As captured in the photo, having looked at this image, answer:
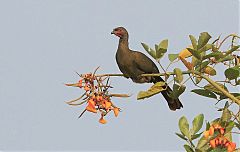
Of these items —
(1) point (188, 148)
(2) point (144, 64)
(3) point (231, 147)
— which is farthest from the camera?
(2) point (144, 64)

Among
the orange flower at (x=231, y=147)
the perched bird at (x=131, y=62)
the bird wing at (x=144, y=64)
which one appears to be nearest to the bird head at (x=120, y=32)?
the perched bird at (x=131, y=62)

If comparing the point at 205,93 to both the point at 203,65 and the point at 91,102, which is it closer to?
the point at 203,65

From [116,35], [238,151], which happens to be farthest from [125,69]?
[238,151]

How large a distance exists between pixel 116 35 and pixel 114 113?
1672 millimetres

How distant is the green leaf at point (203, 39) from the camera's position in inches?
84.0

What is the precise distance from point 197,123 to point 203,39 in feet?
1.14

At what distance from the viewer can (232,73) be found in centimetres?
214

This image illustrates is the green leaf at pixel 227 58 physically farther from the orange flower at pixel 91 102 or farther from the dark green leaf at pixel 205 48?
Result: the orange flower at pixel 91 102

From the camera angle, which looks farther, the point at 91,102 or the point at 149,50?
the point at 149,50

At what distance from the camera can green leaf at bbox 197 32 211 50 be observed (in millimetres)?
2133

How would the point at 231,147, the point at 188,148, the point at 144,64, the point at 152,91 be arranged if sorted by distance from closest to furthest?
1. the point at 231,147
2. the point at 188,148
3. the point at 152,91
4. the point at 144,64

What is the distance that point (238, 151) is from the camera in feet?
6.66

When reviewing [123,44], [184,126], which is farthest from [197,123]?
[123,44]

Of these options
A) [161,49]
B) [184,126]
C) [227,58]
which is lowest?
[184,126]
